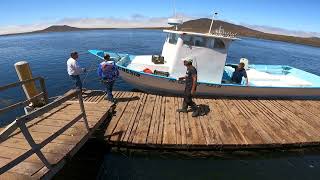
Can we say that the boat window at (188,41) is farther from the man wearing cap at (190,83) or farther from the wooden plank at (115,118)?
the wooden plank at (115,118)

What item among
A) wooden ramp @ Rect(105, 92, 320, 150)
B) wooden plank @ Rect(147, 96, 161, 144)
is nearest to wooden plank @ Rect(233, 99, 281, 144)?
wooden ramp @ Rect(105, 92, 320, 150)

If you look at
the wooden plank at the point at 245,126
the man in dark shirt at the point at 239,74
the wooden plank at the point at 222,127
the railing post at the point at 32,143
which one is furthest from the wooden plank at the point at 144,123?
the man in dark shirt at the point at 239,74

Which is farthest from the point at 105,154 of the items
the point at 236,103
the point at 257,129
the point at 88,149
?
the point at 236,103

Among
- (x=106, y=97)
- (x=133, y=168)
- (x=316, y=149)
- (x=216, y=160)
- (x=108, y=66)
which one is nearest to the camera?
(x=133, y=168)

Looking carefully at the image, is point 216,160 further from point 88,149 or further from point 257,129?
point 88,149

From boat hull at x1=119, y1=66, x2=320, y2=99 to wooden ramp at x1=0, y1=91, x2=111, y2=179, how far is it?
380cm

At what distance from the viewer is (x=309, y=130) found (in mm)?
9539

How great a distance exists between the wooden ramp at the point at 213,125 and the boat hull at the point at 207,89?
63 cm

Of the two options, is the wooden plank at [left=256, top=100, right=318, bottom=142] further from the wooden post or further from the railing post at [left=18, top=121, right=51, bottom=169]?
the wooden post

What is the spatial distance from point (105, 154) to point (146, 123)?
181cm

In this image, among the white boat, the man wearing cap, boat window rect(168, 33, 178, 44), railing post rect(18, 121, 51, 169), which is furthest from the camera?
boat window rect(168, 33, 178, 44)

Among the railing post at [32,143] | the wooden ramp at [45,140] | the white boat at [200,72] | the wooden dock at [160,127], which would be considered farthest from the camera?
the white boat at [200,72]

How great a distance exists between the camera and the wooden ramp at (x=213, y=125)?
8.32 metres

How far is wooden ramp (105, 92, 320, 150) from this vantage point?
8320mm
